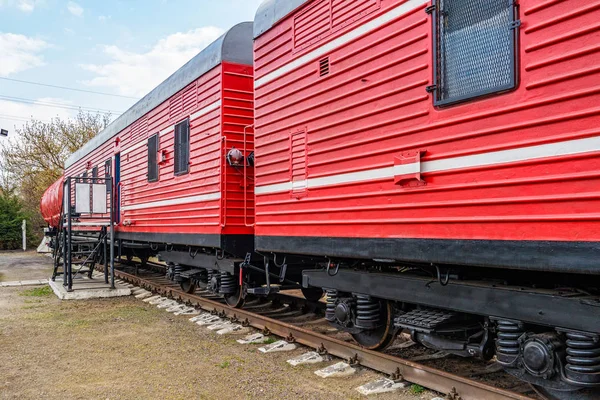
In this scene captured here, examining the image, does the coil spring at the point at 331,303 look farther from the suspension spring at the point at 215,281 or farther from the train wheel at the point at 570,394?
the suspension spring at the point at 215,281

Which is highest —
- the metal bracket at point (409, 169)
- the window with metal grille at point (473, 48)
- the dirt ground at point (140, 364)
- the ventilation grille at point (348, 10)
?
the ventilation grille at point (348, 10)

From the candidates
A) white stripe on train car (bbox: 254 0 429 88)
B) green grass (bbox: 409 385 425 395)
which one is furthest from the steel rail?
white stripe on train car (bbox: 254 0 429 88)

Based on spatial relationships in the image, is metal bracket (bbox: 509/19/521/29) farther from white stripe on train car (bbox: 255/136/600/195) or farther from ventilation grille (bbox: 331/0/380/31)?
ventilation grille (bbox: 331/0/380/31)

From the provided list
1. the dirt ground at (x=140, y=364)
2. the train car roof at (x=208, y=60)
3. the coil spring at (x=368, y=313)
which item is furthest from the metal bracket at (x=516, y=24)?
the train car roof at (x=208, y=60)

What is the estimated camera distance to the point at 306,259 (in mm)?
5980

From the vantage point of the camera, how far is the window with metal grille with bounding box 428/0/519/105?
3207mm

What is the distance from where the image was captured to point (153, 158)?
31.7 feet

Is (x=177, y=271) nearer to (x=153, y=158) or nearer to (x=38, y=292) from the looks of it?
(x=153, y=158)

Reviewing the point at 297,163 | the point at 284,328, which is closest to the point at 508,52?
the point at 297,163

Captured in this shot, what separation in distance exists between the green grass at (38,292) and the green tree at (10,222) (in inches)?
858

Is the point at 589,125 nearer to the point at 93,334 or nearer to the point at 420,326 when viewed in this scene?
the point at 420,326

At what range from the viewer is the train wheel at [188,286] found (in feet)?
30.1

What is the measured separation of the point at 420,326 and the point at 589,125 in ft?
6.37

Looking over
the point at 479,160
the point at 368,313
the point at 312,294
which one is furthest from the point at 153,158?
the point at 479,160
